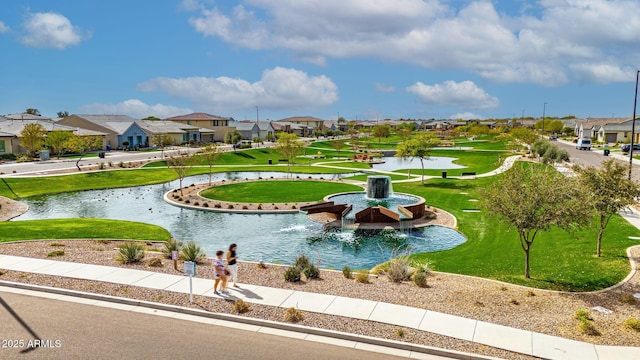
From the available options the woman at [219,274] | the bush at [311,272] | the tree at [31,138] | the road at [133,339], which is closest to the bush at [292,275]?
the bush at [311,272]

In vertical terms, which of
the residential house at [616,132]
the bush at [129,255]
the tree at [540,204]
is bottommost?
the bush at [129,255]

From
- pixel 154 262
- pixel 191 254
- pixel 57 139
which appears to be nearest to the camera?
pixel 154 262

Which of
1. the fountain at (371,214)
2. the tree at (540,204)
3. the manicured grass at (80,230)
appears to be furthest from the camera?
the fountain at (371,214)

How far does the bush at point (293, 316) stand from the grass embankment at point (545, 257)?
964 cm

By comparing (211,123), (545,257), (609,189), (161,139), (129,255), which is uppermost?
(211,123)

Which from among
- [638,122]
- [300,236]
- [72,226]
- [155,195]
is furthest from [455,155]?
[72,226]

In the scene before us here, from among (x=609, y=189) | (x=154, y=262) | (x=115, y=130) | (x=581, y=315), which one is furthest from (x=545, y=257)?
(x=115, y=130)

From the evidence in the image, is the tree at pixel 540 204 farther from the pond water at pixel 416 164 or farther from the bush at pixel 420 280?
the pond water at pixel 416 164

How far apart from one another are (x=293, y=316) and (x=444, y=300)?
545cm

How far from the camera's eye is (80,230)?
91.0 feet

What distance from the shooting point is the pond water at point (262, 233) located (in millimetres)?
25516

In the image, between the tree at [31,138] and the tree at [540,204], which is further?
the tree at [31,138]

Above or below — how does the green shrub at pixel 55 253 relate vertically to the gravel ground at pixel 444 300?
above

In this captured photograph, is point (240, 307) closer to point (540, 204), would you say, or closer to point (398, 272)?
point (398, 272)
